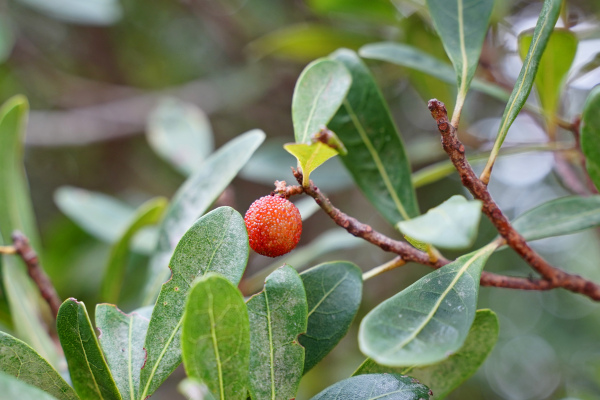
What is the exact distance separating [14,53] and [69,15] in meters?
0.95

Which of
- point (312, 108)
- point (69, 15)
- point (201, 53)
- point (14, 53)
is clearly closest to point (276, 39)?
point (69, 15)

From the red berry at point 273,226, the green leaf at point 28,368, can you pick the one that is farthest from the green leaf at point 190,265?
the green leaf at point 28,368

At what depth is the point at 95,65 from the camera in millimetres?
3215

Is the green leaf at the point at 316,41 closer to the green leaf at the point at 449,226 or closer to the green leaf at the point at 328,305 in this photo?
the green leaf at the point at 328,305

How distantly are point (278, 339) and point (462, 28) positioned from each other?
62cm

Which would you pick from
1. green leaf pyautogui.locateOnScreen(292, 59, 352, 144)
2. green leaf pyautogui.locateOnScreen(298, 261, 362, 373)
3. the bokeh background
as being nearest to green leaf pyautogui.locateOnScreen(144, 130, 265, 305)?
green leaf pyautogui.locateOnScreen(292, 59, 352, 144)

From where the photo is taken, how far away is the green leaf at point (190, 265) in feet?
2.22

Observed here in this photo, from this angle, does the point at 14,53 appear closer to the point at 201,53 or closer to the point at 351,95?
the point at 201,53

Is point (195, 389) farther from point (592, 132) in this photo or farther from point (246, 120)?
point (246, 120)

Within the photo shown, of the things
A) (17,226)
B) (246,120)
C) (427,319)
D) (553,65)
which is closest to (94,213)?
(17,226)

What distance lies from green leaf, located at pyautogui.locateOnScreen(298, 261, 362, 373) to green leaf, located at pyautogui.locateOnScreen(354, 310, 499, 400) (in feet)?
0.23

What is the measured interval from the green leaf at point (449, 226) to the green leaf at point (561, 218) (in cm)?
37

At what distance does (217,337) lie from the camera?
23.3 inches

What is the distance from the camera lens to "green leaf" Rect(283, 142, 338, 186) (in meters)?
0.65
